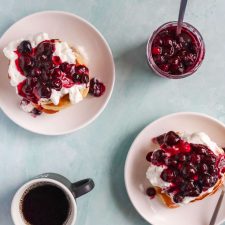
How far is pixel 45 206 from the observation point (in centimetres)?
183

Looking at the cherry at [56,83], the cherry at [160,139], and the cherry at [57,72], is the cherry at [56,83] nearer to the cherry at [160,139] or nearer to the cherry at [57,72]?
the cherry at [57,72]

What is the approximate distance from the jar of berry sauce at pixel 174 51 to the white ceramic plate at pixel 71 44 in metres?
0.15

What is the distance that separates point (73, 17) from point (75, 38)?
74 mm

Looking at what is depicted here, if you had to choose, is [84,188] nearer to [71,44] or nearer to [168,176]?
[168,176]

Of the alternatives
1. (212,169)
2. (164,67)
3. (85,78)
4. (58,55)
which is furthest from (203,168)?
(58,55)

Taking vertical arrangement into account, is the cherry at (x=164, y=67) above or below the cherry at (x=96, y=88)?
above

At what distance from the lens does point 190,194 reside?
1.74 m

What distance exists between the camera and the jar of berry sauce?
178cm

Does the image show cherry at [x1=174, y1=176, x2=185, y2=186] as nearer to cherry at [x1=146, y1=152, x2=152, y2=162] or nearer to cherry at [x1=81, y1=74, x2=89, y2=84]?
cherry at [x1=146, y1=152, x2=152, y2=162]

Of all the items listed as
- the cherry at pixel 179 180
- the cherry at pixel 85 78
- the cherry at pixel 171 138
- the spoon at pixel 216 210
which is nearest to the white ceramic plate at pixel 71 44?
the cherry at pixel 85 78

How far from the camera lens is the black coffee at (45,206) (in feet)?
5.98

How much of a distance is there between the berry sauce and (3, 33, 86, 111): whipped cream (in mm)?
10

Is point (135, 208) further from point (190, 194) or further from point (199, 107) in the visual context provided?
point (199, 107)

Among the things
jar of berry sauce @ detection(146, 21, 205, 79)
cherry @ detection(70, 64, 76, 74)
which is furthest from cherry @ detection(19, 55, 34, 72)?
jar of berry sauce @ detection(146, 21, 205, 79)
